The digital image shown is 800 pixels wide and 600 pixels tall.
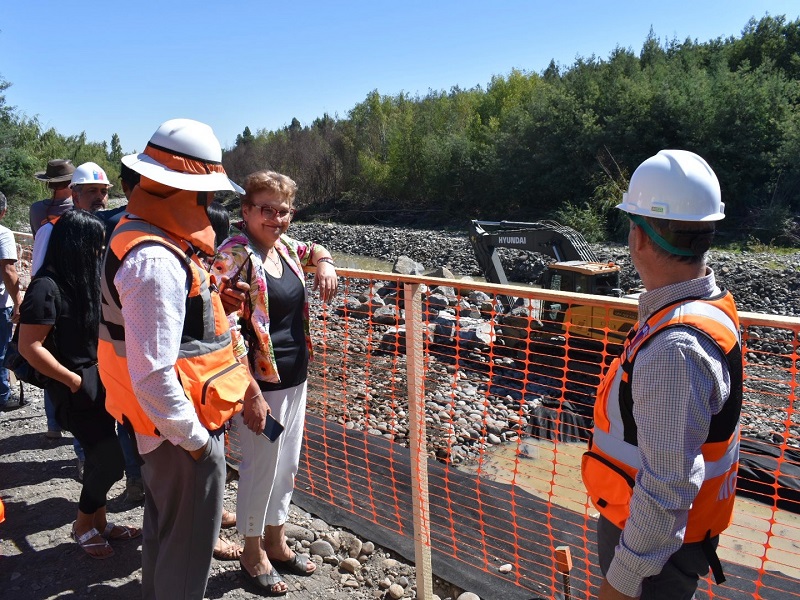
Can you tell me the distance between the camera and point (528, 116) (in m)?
34.5

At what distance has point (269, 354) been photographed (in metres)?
2.51

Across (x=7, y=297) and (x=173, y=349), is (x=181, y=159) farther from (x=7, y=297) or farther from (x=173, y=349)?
(x=7, y=297)

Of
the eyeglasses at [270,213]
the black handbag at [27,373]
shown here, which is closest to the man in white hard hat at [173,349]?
the eyeglasses at [270,213]

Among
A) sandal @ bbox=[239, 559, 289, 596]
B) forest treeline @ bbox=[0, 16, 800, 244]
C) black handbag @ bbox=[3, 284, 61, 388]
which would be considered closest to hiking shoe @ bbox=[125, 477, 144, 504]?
black handbag @ bbox=[3, 284, 61, 388]

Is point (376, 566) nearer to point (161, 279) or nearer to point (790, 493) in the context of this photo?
point (161, 279)

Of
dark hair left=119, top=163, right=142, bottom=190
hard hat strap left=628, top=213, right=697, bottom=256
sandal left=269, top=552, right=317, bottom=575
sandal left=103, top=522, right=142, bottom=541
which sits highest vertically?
dark hair left=119, top=163, right=142, bottom=190

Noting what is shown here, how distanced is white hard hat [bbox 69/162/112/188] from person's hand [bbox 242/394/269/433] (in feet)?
6.53

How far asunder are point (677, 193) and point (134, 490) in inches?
126

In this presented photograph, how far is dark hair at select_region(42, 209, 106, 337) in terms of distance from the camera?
2.76 metres

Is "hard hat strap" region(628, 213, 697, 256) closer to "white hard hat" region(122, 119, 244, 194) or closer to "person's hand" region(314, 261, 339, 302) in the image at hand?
"white hard hat" region(122, 119, 244, 194)

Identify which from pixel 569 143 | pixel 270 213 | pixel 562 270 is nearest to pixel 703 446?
pixel 270 213

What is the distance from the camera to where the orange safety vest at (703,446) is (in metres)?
1.40

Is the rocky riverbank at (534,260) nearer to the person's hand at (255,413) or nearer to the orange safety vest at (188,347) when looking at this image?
the person's hand at (255,413)

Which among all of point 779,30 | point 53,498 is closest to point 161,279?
point 53,498
